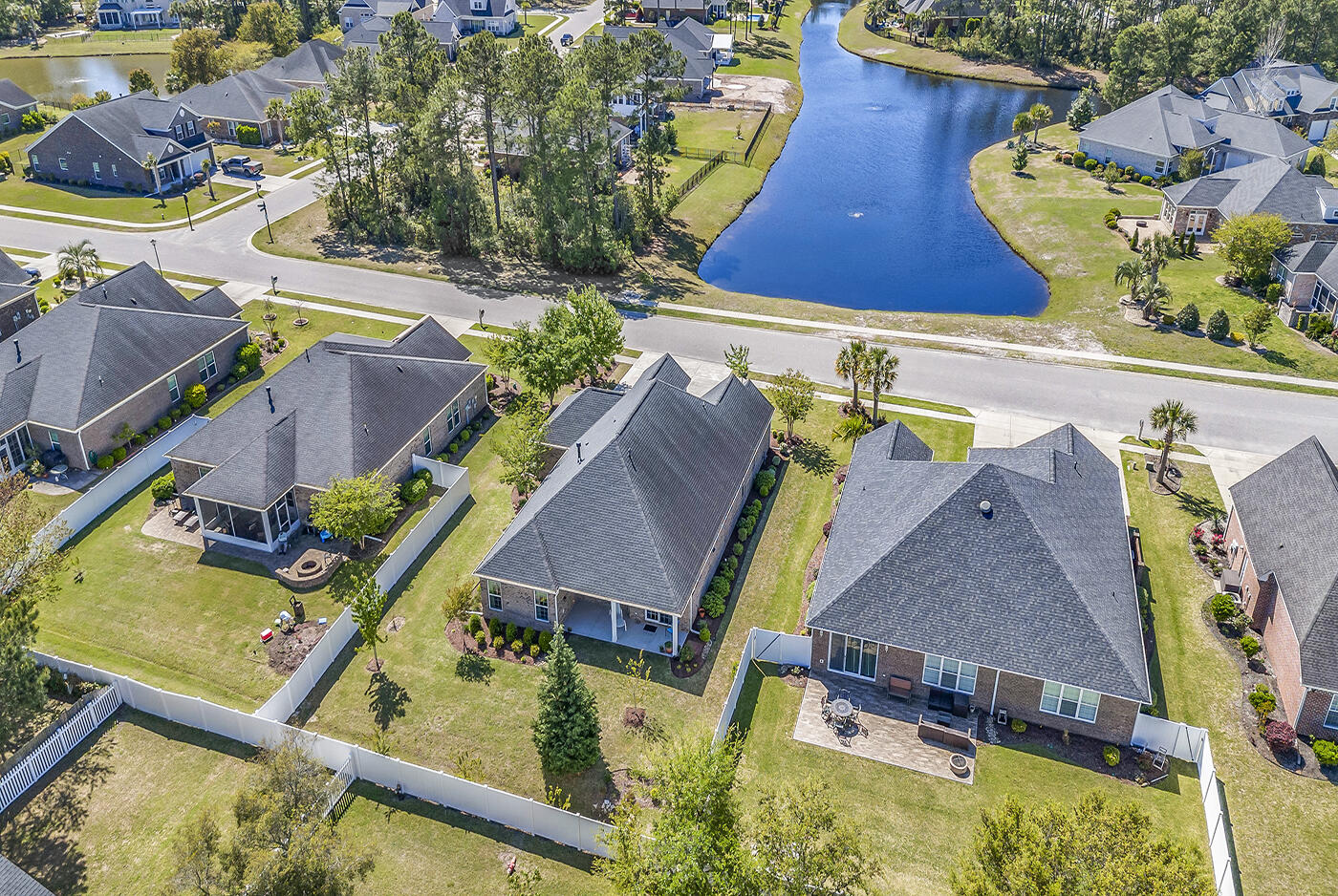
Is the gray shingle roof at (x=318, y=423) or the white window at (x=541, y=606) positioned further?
the gray shingle roof at (x=318, y=423)

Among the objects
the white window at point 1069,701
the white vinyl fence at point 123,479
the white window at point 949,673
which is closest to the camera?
the white window at point 1069,701

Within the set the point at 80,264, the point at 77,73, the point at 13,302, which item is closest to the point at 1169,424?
the point at 13,302

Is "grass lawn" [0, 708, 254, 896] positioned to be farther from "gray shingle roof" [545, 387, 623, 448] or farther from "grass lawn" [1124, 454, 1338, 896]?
"grass lawn" [1124, 454, 1338, 896]

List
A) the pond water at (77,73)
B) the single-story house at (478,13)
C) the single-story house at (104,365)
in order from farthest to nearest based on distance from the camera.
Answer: the single-story house at (478,13) → the pond water at (77,73) → the single-story house at (104,365)

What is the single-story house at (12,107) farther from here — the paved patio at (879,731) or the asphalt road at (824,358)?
the paved patio at (879,731)

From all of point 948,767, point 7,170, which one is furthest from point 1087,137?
point 7,170

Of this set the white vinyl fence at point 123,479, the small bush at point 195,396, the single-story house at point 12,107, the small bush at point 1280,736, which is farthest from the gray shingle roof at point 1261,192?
the single-story house at point 12,107

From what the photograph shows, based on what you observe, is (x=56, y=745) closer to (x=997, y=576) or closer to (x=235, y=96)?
(x=997, y=576)

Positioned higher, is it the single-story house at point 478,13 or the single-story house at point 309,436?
the single-story house at point 478,13
